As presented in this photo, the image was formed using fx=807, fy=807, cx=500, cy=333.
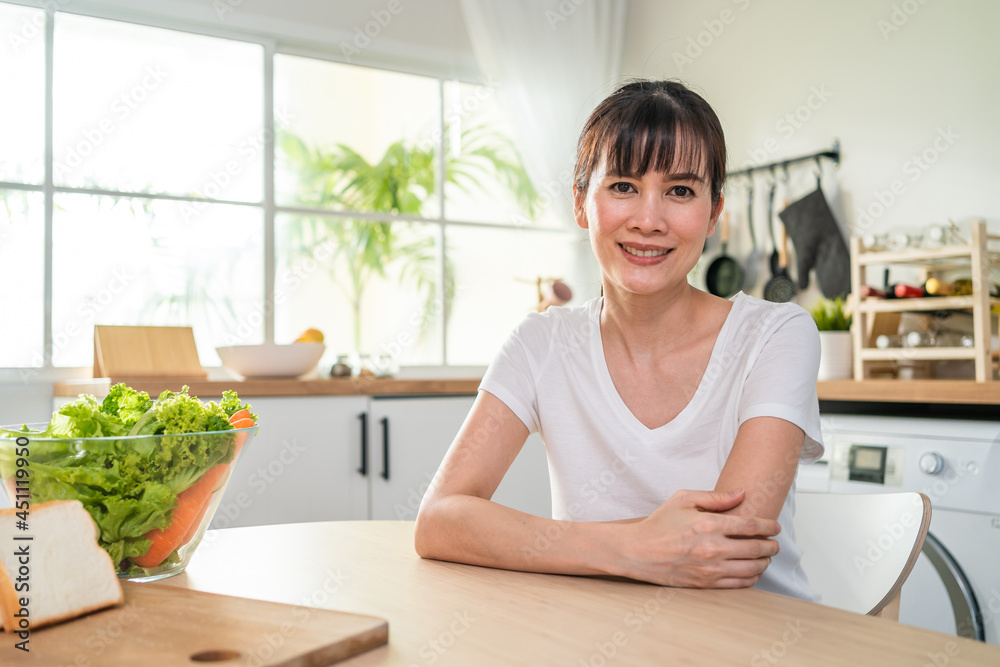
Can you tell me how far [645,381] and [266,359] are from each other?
1.73 m

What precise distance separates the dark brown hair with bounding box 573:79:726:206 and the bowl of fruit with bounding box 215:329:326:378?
1700 mm

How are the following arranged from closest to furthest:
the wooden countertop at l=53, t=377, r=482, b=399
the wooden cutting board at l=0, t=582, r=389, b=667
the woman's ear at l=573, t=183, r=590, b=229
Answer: the wooden cutting board at l=0, t=582, r=389, b=667
the woman's ear at l=573, t=183, r=590, b=229
the wooden countertop at l=53, t=377, r=482, b=399

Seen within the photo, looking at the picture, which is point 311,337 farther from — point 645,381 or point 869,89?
point 869,89

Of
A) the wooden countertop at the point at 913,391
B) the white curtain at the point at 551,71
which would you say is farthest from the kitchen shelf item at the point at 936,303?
the white curtain at the point at 551,71

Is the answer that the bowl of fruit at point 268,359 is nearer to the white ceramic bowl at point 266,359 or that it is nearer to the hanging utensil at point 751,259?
the white ceramic bowl at point 266,359

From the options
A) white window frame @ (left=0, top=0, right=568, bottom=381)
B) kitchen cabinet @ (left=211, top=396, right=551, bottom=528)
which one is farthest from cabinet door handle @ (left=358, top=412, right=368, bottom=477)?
white window frame @ (left=0, top=0, right=568, bottom=381)

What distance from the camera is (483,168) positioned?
12.2 feet

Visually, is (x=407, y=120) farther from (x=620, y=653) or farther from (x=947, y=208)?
(x=620, y=653)

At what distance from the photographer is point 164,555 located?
2.72ft

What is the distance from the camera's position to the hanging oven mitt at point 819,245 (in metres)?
3.02

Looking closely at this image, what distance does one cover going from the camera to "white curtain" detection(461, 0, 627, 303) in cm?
358

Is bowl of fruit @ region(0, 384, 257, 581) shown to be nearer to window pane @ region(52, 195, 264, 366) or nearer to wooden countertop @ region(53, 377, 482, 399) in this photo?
wooden countertop @ region(53, 377, 482, 399)

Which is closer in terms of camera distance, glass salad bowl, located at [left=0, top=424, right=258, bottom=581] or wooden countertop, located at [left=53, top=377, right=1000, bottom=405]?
glass salad bowl, located at [left=0, top=424, right=258, bottom=581]

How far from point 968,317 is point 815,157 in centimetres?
86
